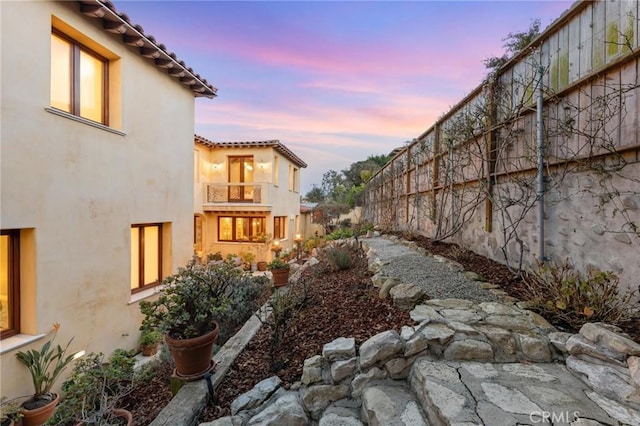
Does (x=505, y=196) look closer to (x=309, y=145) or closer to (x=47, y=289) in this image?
(x=47, y=289)

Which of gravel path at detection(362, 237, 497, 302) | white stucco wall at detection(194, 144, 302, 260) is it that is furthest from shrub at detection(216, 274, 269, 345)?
white stucco wall at detection(194, 144, 302, 260)

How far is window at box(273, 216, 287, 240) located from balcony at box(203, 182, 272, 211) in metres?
1.50

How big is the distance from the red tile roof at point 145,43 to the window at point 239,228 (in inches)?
272

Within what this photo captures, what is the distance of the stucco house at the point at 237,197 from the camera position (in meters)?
12.8

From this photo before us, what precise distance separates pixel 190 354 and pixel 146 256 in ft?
13.9

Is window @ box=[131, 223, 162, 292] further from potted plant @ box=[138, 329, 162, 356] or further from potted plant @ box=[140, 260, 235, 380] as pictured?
potted plant @ box=[140, 260, 235, 380]

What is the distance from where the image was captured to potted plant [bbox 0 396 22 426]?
124 inches

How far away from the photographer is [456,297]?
3277mm

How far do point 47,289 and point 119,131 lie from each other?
285 centimetres

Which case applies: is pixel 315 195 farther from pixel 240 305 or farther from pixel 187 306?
pixel 187 306

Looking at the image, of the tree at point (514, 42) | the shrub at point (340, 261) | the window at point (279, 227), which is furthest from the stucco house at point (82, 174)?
the tree at point (514, 42)

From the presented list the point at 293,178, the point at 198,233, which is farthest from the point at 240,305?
the point at 293,178

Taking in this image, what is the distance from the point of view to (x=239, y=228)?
540 inches

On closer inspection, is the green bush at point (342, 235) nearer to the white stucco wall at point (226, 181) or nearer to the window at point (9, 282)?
the white stucco wall at point (226, 181)
